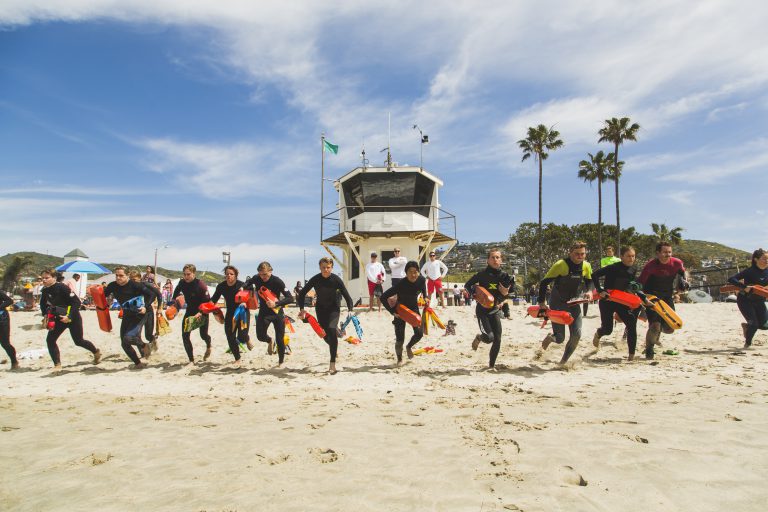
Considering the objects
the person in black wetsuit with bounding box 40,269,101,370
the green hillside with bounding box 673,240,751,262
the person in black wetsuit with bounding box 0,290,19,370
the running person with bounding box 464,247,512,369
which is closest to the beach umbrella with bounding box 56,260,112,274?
the person in black wetsuit with bounding box 0,290,19,370

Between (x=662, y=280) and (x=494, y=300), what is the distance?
3476mm

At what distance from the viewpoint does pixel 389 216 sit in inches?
826

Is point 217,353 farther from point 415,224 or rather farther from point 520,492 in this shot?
point 415,224

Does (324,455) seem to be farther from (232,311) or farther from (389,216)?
(389,216)

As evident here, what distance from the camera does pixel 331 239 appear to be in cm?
2230

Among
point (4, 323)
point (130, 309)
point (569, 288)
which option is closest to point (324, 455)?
point (569, 288)

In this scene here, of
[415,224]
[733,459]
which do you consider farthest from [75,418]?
[415,224]

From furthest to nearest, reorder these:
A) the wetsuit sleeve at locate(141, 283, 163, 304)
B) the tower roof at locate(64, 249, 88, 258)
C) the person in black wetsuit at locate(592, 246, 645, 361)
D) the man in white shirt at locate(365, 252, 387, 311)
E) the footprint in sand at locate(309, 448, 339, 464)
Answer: the tower roof at locate(64, 249, 88, 258)
the man in white shirt at locate(365, 252, 387, 311)
the wetsuit sleeve at locate(141, 283, 163, 304)
the person in black wetsuit at locate(592, 246, 645, 361)
the footprint in sand at locate(309, 448, 339, 464)

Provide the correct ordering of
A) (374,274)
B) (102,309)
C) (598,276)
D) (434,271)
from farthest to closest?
(374,274) < (434,271) < (102,309) < (598,276)

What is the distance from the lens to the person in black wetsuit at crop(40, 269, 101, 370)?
9.24 meters

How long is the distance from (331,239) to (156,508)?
64.6ft

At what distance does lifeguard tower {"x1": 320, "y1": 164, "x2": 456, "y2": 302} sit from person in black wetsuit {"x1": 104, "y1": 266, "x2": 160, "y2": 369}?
11.8 m

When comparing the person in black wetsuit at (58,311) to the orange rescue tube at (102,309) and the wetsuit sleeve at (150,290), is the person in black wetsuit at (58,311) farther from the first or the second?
the wetsuit sleeve at (150,290)

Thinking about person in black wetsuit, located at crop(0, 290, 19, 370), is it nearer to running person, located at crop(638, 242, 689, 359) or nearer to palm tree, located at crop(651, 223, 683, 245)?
running person, located at crop(638, 242, 689, 359)
